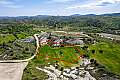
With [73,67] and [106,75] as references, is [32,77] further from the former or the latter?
[106,75]

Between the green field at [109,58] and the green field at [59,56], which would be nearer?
the green field at [109,58]

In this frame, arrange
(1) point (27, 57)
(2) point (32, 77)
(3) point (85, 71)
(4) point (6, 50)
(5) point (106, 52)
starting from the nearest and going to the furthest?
1. (2) point (32, 77)
2. (3) point (85, 71)
3. (1) point (27, 57)
4. (5) point (106, 52)
5. (4) point (6, 50)

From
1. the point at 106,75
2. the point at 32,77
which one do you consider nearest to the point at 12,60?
the point at 32,77

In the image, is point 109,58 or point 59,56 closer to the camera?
point 109,58

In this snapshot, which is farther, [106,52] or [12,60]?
[106,52]

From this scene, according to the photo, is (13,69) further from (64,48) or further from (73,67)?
(64,48)

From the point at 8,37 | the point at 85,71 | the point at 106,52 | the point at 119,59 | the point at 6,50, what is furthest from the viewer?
the point at 8,37

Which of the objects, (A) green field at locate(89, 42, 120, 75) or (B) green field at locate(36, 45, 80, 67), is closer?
(A) green field at locate(89, 42, 120, 75)

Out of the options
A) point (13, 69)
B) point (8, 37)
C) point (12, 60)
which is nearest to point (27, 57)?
point (12, 60)
